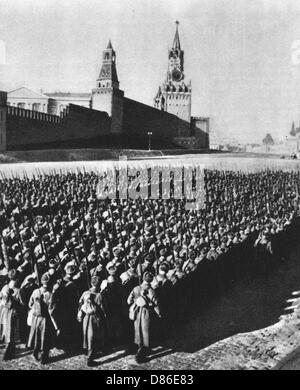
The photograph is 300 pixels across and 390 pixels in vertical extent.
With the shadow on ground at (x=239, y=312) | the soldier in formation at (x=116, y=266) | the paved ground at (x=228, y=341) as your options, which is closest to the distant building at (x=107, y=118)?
the soldier in formation at (x=116, y=266)

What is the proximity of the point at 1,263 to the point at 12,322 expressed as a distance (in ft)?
5.10

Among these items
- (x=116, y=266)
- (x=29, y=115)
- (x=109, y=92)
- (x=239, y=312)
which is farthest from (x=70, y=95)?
(x=116, y=266)

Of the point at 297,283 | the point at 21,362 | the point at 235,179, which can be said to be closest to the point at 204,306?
the point at 297,283

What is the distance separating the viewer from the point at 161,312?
643 cm

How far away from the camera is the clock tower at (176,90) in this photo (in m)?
67.6

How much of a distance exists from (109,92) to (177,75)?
82.1 ft

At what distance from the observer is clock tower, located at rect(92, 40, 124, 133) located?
48.8m

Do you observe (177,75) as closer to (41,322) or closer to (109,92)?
(109,92)

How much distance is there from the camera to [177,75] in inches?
2803

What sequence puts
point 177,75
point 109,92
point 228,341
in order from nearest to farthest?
point 228,341 → point 109,92 → point 177,75

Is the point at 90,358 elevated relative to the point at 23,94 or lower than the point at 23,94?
lower

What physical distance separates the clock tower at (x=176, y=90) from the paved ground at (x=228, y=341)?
5996 centimetres

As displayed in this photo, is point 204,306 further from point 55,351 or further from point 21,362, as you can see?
point 21,362

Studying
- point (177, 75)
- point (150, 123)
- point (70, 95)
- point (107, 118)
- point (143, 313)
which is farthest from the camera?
point (177, 75)
